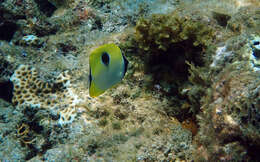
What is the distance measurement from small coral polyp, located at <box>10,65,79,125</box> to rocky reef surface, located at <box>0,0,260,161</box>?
0.03 metres

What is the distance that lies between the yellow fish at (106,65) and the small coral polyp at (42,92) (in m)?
2.32

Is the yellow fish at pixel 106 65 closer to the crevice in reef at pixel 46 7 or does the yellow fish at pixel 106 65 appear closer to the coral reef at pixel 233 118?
the coral reef at pixel 233 118

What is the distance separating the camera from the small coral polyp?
15.0 ft

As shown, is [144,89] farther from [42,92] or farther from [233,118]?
A: [42,92]

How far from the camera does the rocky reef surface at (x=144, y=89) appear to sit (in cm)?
258

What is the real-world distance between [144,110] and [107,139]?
36.3 inches

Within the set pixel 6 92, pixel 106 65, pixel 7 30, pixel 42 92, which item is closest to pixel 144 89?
pixel 106 65

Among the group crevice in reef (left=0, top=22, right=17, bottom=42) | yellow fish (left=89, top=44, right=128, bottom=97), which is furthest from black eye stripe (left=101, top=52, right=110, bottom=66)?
crevice in reef (left=0, top=22, right=17, bottom=42)

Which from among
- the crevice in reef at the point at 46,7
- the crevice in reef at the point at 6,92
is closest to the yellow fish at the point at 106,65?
the crevice in reef at the point at 6,92

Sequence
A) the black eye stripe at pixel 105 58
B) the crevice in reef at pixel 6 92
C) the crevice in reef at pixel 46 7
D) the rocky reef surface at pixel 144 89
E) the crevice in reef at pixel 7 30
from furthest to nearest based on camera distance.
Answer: the crevice in reef at pixel 46 7
the crevice in reef at pixel 7 30
the crevice in reef at pixel 6 92
the rocky reef surface at pixel 144 89
the black eye stripe at pixel 105 58

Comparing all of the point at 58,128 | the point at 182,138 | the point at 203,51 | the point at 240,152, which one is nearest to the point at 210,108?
the point at 240,152

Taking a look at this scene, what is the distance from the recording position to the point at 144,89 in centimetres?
430

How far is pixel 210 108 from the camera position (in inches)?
108

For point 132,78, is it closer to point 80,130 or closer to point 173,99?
point 173,99
